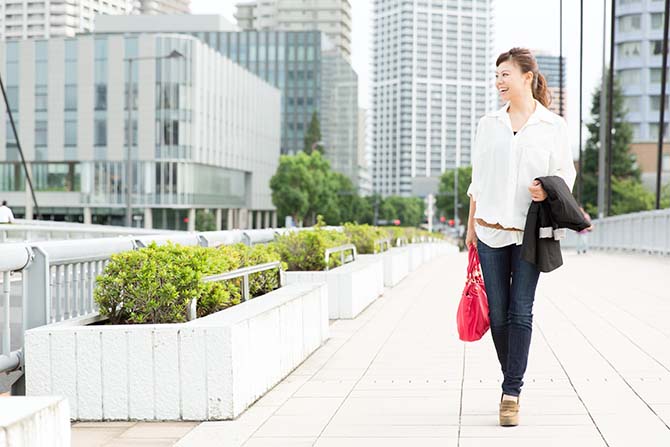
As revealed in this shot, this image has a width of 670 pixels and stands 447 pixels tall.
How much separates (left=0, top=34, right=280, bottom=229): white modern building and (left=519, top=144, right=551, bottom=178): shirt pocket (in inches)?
3117

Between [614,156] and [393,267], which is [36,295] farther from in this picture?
[614,156]

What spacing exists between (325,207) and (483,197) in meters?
100

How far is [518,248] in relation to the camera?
607 cm

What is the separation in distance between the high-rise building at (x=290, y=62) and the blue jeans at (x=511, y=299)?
134 meters

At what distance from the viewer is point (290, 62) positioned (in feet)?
459

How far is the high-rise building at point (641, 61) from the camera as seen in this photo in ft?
389

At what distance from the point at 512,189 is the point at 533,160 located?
0.20 m

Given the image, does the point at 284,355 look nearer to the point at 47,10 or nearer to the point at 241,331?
the point at 241,331

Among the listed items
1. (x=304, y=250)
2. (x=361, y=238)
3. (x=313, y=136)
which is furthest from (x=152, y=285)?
(x=313, y=136)

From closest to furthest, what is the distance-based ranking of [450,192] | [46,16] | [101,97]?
[101,97] < [450,192] < [46,16]

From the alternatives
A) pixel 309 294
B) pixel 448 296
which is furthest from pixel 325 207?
pixel 309 294

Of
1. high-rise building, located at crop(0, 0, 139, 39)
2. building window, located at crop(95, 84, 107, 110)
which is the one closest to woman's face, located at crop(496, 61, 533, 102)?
building window, located at crop(95, 84, 107, 110)

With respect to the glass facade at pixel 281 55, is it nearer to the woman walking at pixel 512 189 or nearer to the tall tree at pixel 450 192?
the tall tree at pixel 450 192

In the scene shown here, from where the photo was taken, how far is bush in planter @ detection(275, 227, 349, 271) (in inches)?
539
